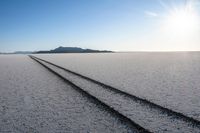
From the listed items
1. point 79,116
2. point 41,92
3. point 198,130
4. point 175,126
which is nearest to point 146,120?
point 175,126

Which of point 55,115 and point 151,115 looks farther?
point 55,115

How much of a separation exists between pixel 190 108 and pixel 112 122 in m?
2.31

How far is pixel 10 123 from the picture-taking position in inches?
232

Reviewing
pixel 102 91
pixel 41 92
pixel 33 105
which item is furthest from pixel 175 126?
pixel 41 92

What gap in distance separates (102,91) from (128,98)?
66.0 inches

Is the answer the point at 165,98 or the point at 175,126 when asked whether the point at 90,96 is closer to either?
the point at 165,98

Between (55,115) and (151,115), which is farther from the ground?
(151,115)

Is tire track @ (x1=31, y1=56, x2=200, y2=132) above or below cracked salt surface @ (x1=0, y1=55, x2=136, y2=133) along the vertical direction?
above

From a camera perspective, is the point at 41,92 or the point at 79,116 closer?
the point at 79,116

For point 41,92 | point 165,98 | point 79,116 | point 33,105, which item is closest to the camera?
point 79,116

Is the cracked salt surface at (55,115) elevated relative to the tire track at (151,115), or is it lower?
lower

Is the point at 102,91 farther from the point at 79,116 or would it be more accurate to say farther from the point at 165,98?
the point at 79,116

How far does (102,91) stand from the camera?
10008 mm

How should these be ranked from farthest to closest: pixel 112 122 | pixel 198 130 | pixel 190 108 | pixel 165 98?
pixel 165 98 < pixel 190 108 < pixel 112 122 < pixel 198 130
